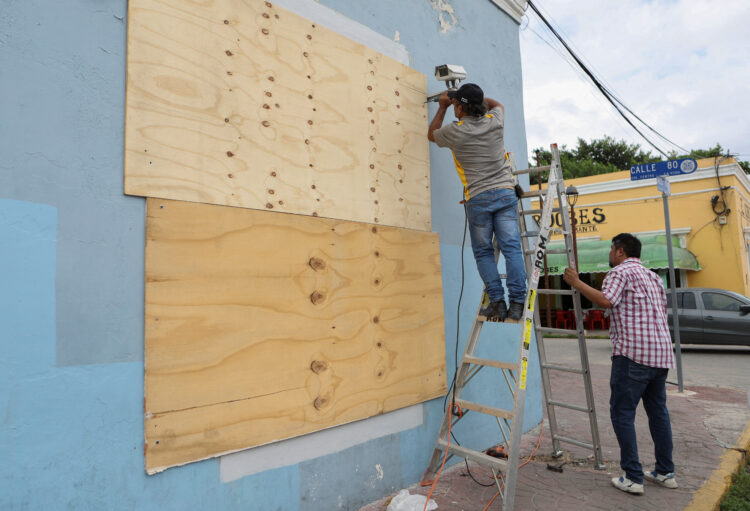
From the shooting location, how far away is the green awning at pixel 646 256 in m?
17.0

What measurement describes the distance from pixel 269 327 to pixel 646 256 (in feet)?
58.3

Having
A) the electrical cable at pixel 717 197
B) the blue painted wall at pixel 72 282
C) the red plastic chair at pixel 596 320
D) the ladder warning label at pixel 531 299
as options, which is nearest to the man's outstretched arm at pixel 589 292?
the ladder warning label at pixel 531 299

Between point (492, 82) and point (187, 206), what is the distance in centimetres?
409

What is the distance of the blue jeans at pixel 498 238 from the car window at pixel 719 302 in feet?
35.2

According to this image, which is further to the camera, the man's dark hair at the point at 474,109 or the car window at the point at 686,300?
the car window at the point at 686,300

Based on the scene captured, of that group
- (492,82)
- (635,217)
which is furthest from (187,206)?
(635,217)

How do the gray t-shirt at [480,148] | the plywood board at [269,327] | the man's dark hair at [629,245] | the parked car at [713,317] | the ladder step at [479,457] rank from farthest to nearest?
the parked car at [713,317] → the man's dark hair at [629,245] → the gray t-shirt at [480,148] → the ladder step at [479,457] → the plywood board at [269,327]

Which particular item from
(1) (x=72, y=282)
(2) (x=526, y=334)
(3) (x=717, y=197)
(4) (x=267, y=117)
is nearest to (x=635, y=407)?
(2) (x=526, y=334)

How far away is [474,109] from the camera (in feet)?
12.7

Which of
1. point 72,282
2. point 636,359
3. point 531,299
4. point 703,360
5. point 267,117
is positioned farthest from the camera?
point 703,360

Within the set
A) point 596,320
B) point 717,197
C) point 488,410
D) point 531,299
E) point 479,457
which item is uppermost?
point 717,197

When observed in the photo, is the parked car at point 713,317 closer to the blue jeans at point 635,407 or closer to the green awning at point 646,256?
the green awning at point 646,256

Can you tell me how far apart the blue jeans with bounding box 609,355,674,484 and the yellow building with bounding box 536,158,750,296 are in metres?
14.4

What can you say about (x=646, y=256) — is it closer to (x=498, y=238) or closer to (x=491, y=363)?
(x=498, y=238)
